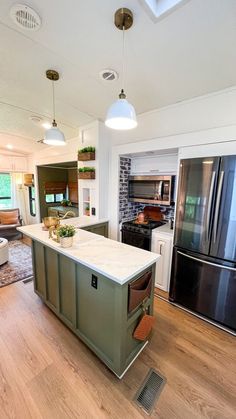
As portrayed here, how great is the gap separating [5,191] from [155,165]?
502 cm

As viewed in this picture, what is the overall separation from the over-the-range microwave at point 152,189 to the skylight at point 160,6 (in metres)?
1.80

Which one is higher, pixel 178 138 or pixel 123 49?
pixel 123 49

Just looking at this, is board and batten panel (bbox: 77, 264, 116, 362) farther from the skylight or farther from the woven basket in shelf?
the skylight

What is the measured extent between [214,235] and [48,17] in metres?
2.44

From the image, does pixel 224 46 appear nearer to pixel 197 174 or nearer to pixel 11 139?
pixel 197 174

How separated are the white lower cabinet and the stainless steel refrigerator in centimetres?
24

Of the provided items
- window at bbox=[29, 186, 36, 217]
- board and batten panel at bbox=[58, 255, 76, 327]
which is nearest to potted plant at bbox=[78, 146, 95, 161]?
board and batten panel at bbox=[58, 255, 76, 327]

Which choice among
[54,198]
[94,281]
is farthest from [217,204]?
[54,198]

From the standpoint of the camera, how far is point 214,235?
193cm

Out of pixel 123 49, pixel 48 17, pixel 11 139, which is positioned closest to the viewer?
pixel 48 17

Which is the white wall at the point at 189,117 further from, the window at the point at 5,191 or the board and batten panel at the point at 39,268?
the window at the point at 5,191

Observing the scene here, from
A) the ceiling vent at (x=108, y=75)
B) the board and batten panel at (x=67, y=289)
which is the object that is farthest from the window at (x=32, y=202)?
the ceiling vent at (x=108, y=75)

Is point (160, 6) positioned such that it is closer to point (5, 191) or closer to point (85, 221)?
point (85, 221)

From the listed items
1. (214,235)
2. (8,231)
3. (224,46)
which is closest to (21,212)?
(8,231)
